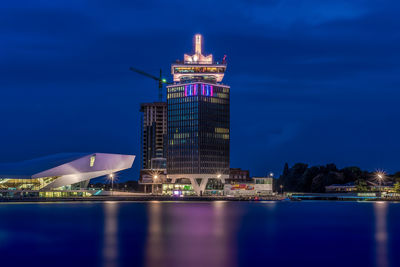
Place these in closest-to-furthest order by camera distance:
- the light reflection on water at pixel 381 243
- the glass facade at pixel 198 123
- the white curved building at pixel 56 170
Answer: the light reflection on water at pixel 381 243 < the white curved building at pixel 56 170 < the glass facade at pixel 198 123

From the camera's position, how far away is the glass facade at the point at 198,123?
19388cm

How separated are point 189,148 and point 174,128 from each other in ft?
30.1

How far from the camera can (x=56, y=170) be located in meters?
145

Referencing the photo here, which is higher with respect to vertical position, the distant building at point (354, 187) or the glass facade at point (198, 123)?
the glass facade at point (198, 123)

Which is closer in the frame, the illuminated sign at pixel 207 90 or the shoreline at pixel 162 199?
the shoreline at pixel 162 199

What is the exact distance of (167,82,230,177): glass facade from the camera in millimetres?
193875

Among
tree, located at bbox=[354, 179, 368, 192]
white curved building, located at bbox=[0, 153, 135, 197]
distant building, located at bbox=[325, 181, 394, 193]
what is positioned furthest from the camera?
distant building, located at bbox=[325, 181, 394, 193]

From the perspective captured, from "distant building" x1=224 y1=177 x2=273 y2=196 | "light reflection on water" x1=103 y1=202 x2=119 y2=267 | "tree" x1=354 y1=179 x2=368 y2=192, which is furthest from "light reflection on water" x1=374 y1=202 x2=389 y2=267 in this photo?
"tree" x1=354 y1=179 x2=368 y2=192

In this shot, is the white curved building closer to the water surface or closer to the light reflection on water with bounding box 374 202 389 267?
the water surface

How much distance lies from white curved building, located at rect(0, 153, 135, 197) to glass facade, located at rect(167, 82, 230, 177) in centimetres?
3853

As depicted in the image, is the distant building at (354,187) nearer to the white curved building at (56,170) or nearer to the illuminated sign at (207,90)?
the illuminated sign at (207,90)

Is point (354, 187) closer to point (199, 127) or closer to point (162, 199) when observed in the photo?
point (199, 127)

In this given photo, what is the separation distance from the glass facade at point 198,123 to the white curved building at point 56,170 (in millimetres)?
38525

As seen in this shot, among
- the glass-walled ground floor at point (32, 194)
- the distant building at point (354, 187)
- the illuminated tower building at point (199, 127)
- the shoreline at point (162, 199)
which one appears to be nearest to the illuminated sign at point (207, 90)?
the illuminated tower building at point (199, 127)
